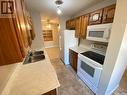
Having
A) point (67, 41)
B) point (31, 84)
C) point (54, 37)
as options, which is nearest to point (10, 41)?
point (31, 84)

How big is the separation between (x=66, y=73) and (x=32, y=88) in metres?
2.00

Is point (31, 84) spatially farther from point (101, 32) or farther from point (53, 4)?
point (53, 4)

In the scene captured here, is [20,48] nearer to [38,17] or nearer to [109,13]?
[109,13]

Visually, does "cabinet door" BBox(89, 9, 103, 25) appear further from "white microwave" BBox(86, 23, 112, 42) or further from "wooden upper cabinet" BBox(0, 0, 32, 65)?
"wooden upper cabinet" BBox(0, 0, 32, 65)

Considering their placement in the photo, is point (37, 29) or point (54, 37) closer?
point (37, 29)

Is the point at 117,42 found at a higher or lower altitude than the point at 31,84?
higher

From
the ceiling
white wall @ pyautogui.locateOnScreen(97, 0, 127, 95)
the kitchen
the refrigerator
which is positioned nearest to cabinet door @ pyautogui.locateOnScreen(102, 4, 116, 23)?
the kitchen

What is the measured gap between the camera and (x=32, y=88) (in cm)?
89

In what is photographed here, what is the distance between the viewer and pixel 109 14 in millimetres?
1515

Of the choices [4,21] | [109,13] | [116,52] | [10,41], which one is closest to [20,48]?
[10,41]

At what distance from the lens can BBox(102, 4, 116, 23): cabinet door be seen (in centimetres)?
145

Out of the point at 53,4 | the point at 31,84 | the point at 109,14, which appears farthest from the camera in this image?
the point at 53,4

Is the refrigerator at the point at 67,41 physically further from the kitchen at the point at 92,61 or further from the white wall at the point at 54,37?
A: the white wall at the point at 54,37

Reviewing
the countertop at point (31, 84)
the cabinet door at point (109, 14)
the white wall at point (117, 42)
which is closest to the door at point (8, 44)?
the countertop at point (31, 84)
